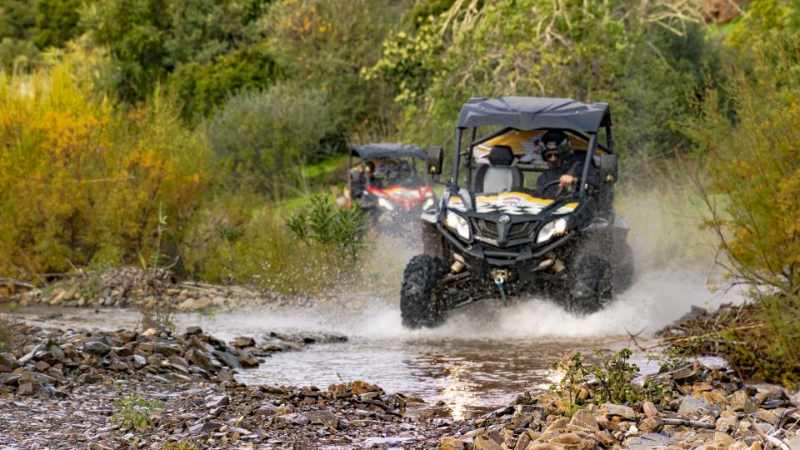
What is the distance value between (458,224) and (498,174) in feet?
3.59

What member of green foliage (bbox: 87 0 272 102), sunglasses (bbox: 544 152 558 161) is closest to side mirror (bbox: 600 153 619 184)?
sunglasses (bbox: 544 152 558 161)

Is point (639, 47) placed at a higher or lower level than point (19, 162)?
higher

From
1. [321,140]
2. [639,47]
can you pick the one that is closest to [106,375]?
[639,47]

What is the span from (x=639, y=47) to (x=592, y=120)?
43.4 feet

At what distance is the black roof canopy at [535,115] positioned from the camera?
52.0ft

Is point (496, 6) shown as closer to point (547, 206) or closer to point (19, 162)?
point (19, 162)

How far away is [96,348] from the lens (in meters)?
11.6

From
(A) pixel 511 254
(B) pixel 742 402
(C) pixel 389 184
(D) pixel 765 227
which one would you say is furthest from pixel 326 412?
(C) pixel 389 184

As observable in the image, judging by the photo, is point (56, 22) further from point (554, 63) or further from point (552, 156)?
point (552, 156)

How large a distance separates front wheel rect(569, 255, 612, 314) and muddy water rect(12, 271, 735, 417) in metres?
0.13

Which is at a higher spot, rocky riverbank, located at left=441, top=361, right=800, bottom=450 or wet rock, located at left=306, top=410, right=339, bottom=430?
rocky riverbank, located at left=441, top=361, right=800, bottom=450

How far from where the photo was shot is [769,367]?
35.6 ft

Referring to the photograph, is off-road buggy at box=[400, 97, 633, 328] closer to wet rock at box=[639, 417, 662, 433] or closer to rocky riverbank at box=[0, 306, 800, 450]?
rocky riverbank at box=[0, 306, 800, 450]

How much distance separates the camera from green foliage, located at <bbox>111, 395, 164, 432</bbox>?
8.84 meters
